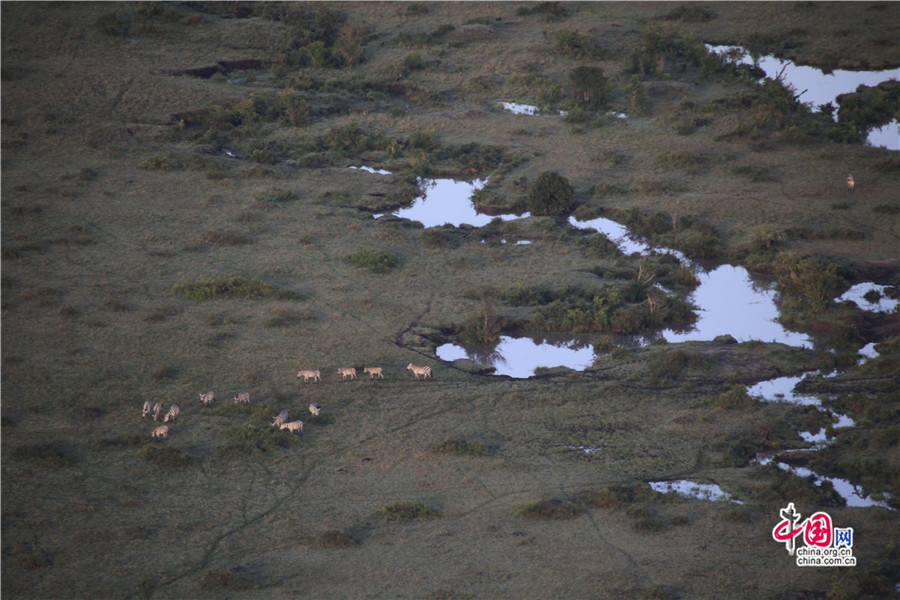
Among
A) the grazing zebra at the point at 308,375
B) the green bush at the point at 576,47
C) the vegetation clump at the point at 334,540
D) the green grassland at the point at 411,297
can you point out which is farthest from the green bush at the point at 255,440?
the green bush at the point at 576,47

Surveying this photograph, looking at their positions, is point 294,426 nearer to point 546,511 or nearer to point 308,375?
point 308,375

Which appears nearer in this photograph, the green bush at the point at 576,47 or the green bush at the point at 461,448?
the green bush at the point at 461,448

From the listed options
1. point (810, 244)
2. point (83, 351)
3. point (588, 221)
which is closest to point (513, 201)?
point (588, 221)

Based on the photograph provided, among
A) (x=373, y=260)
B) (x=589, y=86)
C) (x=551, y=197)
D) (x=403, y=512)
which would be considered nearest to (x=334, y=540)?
(x=403, y=512)

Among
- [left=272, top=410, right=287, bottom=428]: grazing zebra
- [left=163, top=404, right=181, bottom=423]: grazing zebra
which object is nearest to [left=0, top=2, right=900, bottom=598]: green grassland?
[left=163, top=404, right=181, bottom=423]: grazing zebra

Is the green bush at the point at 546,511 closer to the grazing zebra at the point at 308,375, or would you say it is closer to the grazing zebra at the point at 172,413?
the grazing zebra at the point at 308,375
